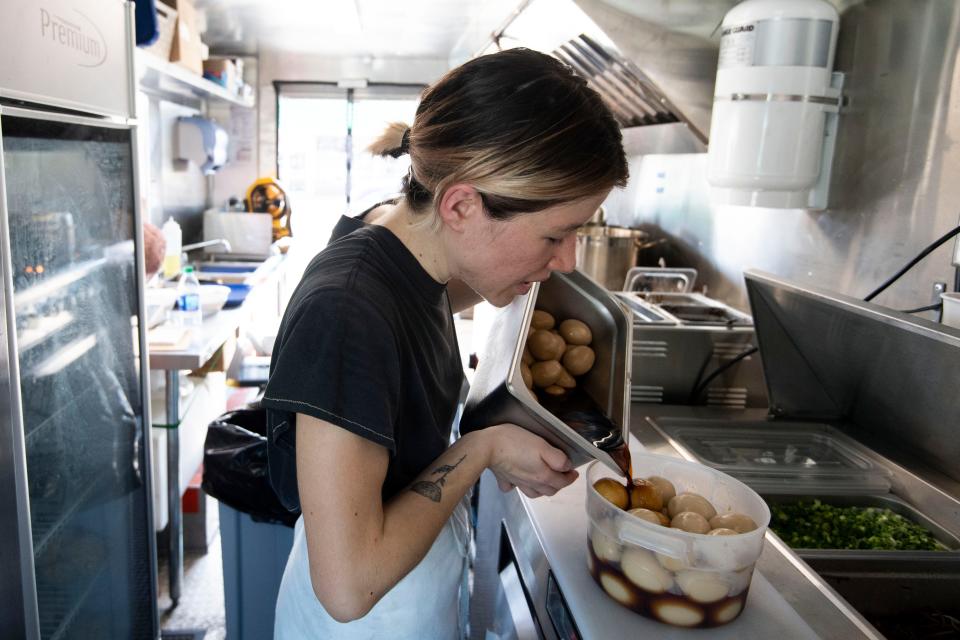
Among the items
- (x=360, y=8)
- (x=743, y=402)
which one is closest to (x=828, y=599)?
(x=743, y=402)

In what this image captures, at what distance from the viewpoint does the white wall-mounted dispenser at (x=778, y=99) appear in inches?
67.6

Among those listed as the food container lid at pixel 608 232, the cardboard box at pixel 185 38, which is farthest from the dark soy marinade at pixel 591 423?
the cardboard box at pixel 185 38

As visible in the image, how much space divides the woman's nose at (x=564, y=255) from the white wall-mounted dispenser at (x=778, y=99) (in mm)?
1001

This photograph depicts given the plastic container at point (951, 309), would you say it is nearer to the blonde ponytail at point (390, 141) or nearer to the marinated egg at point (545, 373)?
the marinated egg at point (545, 373)

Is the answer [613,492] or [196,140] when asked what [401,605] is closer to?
[613,492]

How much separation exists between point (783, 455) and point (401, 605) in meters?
1.03

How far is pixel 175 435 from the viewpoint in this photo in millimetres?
2422

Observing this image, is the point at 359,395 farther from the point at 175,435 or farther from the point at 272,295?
the point at 272,295

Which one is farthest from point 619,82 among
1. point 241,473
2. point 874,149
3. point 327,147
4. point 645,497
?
point 327,147

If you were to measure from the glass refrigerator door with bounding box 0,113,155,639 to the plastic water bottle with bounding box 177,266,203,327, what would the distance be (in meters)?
0.84

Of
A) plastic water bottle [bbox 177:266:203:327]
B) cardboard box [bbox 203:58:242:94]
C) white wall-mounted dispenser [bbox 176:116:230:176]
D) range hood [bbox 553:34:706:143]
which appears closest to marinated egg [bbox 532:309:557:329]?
range hood [bbox 553:34:706:143]

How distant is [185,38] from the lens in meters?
3.62

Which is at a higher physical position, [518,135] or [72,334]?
[518,135]

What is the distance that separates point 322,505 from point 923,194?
1534mm
